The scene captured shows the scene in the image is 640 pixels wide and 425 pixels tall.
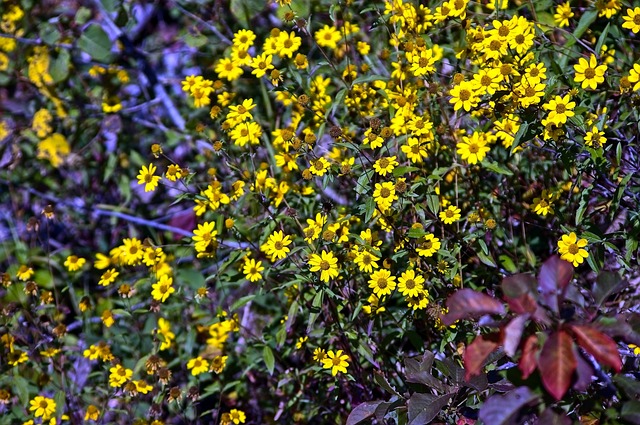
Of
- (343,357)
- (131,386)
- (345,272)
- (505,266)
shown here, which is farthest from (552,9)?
(131,386)

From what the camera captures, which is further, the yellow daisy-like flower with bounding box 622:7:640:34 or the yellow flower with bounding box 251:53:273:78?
the yellow flower with bounding box 251:53:273:78

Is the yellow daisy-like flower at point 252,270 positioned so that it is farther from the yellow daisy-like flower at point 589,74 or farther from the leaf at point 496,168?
the yellow daisy-like flower at point 589,74

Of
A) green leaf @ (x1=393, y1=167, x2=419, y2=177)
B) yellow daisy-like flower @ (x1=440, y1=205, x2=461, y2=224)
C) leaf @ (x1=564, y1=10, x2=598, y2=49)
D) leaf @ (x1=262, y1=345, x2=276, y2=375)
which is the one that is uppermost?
leaf @ (x1=564, y1=10, x2=598, y2=49)

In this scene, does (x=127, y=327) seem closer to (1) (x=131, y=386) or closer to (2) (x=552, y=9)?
(1) (x=131, y=386)

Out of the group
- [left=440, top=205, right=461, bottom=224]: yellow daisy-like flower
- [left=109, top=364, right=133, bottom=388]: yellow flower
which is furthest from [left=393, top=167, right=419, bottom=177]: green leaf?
[left=109, top=364, right=133, bottom=388]: yellow flower

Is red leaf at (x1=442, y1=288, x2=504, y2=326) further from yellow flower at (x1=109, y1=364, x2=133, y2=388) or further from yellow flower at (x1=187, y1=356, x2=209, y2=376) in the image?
yellow flower at (x1=109, y1=364, x2=133, y2=388)

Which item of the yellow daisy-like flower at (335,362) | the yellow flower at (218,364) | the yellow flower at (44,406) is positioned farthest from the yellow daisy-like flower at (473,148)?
the yellow flower at (44,406)
